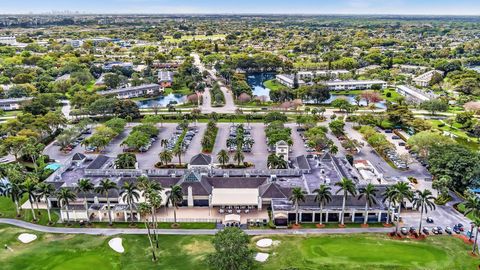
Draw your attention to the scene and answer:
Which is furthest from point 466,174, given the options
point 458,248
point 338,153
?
point 338,153

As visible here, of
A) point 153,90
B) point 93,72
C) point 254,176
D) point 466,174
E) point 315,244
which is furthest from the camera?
point 93,72

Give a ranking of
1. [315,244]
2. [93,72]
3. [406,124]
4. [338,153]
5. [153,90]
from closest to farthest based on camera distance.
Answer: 1. [315,244]
2. [338,153]
3. [406,124]
4. [153,90]
5. [93,72]

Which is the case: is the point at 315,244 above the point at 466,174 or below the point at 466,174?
below

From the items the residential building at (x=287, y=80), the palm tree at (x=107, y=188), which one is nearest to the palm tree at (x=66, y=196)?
the palm tree at (x=107, y=188)

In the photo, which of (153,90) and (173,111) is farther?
(153,90)

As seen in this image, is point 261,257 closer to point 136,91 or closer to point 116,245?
point 116,245

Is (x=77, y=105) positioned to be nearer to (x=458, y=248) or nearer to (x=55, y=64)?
(x=55, y=64)

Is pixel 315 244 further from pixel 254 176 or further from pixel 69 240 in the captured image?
pixel 69 240

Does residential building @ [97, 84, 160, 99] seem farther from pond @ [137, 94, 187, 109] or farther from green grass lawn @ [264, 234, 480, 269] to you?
green grass lawn @ [264, 234, 480, 269]

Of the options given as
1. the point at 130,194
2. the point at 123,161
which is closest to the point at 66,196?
the point at 130,194
